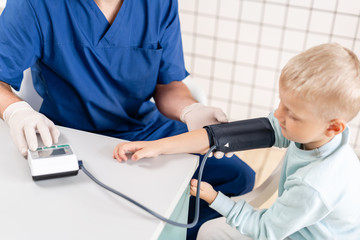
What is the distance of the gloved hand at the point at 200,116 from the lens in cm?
120

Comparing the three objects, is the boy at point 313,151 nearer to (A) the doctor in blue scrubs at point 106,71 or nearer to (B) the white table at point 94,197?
(B) the white table at point 94,197

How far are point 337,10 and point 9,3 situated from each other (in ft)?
5.36

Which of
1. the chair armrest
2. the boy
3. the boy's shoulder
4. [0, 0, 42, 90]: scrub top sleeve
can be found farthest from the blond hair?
[0, 0, 42, 90]: scrub top sleeve

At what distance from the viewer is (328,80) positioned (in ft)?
2.84

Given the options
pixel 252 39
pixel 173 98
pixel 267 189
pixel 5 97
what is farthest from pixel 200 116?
pixel 252 39

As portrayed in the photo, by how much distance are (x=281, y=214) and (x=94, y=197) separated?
438mm

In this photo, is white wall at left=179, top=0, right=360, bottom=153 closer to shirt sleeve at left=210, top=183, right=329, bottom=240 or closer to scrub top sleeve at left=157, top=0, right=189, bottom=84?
scrub top sleeve at left=157, top=0, right=189, bottom=84

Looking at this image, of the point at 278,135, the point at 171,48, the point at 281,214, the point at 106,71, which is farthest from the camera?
the point at 171,48

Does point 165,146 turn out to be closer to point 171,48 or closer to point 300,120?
point 300,120

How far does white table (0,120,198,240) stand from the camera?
757 millimetres

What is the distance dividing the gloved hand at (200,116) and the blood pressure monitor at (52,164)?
461 mm

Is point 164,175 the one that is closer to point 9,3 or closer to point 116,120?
point 116,120

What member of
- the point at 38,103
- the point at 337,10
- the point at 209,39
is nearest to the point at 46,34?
the point at 38,103

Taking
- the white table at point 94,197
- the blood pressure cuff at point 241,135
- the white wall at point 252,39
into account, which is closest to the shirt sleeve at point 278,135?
the blood pressure cuff at point 241,135
